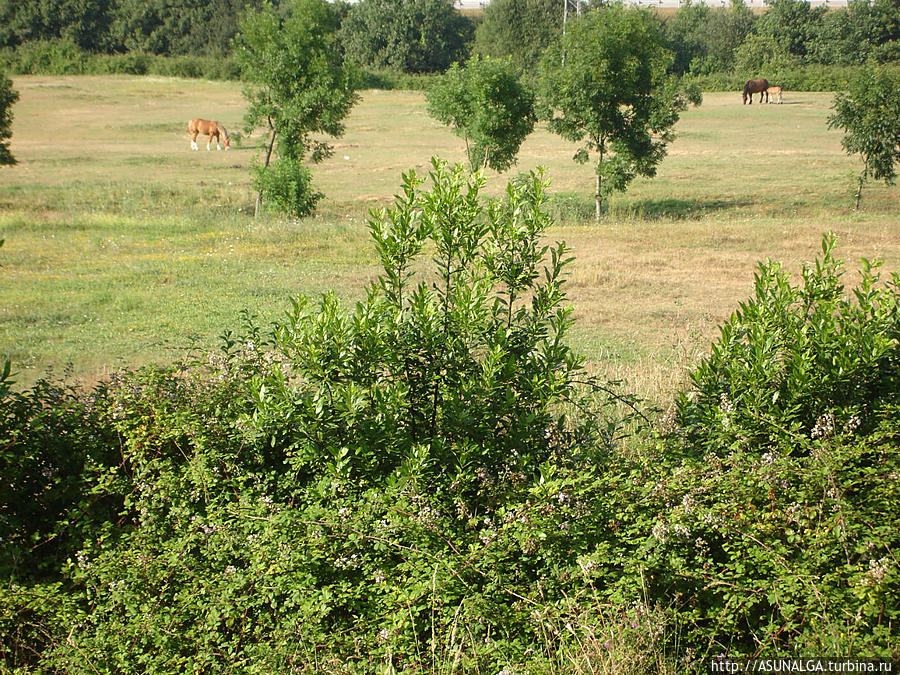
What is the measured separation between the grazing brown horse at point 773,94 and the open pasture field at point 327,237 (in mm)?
16941

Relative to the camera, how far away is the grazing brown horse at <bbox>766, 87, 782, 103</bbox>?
63344 millimetres

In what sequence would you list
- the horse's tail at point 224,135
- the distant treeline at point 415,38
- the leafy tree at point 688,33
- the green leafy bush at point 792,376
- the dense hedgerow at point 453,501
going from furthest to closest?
the leafy tree at point 688,33 < the distant treeline at point 415,38 < the horse's tail at point 224,135 < the green leafy bush at point 792,376 < the dense hedgerow at point 453,501

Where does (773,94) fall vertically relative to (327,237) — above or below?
above

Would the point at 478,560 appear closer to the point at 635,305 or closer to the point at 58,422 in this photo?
the point at 58,422

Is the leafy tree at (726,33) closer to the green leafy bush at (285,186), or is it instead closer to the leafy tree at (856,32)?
the leafy tree at (856,32)

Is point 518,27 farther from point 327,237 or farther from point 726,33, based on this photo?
point 327,237

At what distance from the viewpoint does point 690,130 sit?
50.5 meters

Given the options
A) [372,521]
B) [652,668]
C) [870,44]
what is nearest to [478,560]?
[372,521]

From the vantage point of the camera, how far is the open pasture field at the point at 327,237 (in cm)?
1259

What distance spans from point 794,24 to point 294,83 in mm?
75921

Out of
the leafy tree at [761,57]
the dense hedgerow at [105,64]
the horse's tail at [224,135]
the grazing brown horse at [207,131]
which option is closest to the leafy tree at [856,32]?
the leafy tree at [761,57]

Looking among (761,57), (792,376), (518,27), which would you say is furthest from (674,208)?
(518,27)

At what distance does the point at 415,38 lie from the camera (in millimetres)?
86062

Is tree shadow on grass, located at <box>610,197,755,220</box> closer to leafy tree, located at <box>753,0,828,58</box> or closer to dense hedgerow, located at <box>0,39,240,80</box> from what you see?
dense hedgerow, located at <box>0,39,240,80</box>
